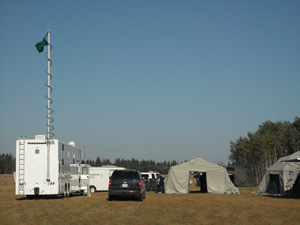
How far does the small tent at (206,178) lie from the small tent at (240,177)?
16.8 metres

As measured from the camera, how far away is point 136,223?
12758mm

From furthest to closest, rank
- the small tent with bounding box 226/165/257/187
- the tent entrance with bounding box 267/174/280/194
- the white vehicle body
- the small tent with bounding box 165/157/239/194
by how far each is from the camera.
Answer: the small tent with bounding box 226/165/257/187
the small tent with bounding box 165/157/239/194
the tent entrance with bounding box 267/174/280/194
the white vehicle body

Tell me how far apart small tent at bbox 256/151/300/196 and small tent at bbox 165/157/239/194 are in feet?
9.42

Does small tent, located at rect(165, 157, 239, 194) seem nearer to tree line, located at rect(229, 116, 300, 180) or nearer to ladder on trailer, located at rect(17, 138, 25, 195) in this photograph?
ladder on trailer, located at rect(17, 138, 25, 195)

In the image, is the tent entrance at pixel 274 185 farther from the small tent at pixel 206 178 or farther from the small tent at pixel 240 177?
the small tent at pixel 240 177

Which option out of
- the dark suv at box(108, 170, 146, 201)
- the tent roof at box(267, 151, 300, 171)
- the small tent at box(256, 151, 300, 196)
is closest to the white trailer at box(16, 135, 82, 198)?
the dark suv at box(108, 170, 146, 201)

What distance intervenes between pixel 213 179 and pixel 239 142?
48.0 m

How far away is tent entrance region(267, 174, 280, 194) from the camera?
1152 inches

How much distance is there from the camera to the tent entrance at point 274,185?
29266 millimetres

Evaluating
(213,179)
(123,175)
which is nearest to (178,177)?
(213,179)

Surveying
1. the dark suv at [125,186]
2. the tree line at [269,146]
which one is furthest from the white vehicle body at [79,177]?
the tree line at [269,146]

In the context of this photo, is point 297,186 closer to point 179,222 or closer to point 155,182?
point 155,182

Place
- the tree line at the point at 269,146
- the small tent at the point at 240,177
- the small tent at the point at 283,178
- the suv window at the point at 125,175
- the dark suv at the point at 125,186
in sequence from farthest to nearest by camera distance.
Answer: the tree line at the point at 269,146
the small tent at the point at 240,177
the small tent at the point at 283,178
the suv window at the point at 125,175
the dark suv at the point at 125,186

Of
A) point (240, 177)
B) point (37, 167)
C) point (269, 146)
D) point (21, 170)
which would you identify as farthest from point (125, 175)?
point (269, 146)
